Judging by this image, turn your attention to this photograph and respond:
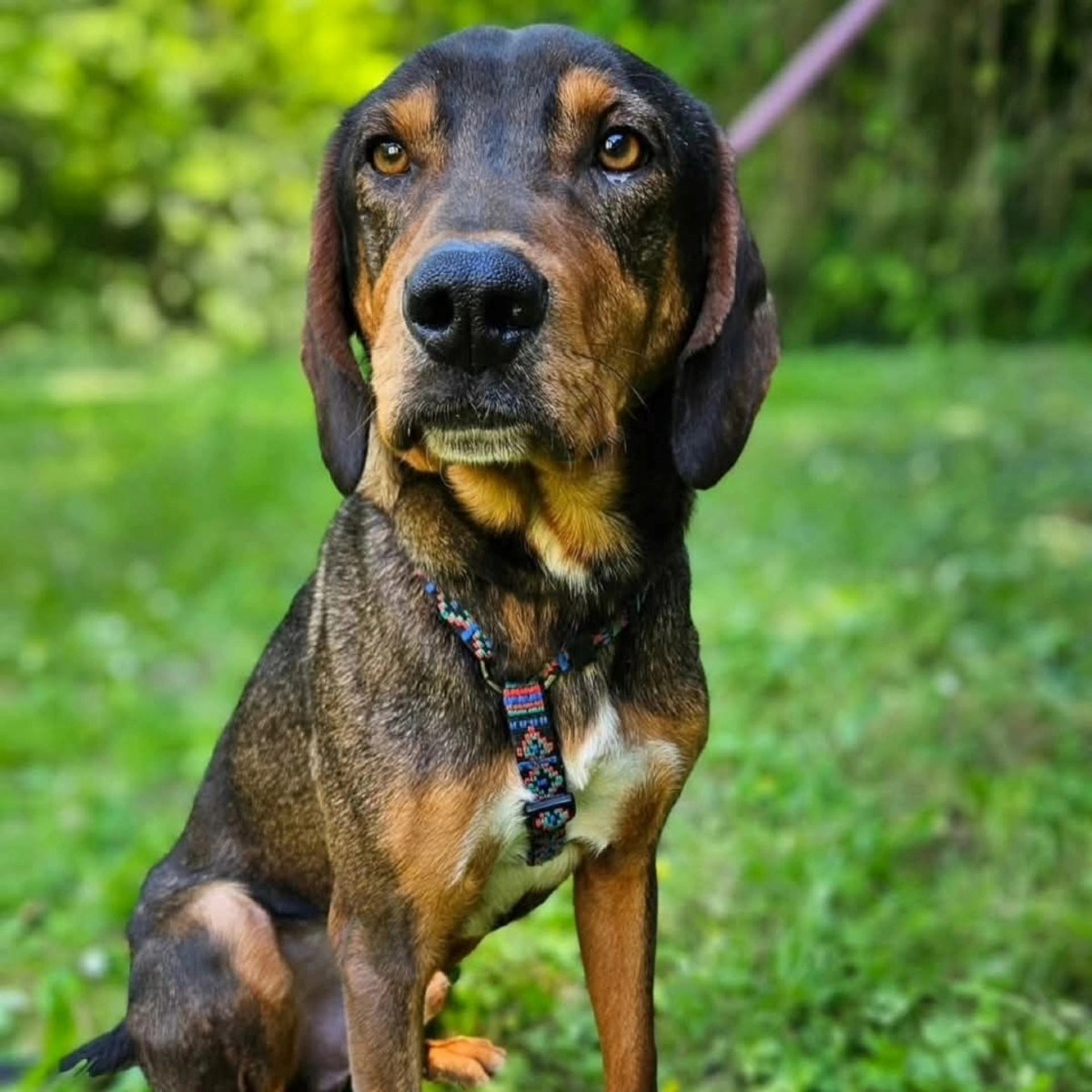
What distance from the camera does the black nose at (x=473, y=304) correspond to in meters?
2.32

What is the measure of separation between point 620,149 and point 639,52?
482cm

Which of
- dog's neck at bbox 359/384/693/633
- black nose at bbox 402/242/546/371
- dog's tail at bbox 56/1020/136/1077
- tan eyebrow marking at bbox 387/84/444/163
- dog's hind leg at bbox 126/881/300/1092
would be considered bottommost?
dog's tail at bbox 56/1020/136/1077

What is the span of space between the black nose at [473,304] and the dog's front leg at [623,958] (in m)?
1.19

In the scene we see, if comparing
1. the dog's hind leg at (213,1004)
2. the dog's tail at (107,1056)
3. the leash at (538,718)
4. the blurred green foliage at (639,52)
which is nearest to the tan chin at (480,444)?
the leash at (538,718)

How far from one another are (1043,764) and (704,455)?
9.53 ft

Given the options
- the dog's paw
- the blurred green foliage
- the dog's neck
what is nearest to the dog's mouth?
the dog's neck

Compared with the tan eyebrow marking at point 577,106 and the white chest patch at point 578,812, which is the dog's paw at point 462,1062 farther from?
the tan eyebrow marking at point 577,106

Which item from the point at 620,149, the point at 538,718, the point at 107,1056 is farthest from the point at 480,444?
the point at 107,1056

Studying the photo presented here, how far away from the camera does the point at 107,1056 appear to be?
10.4 feet

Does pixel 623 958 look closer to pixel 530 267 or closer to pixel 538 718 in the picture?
pixel 538 718

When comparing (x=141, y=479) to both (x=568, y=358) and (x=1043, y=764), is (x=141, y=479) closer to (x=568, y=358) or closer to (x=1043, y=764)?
(x=1043, y=764)

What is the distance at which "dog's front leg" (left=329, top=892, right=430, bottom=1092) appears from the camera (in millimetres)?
2740

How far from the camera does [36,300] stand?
2836cm

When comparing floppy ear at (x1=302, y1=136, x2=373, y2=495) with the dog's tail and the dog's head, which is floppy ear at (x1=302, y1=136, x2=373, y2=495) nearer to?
the dog's head
